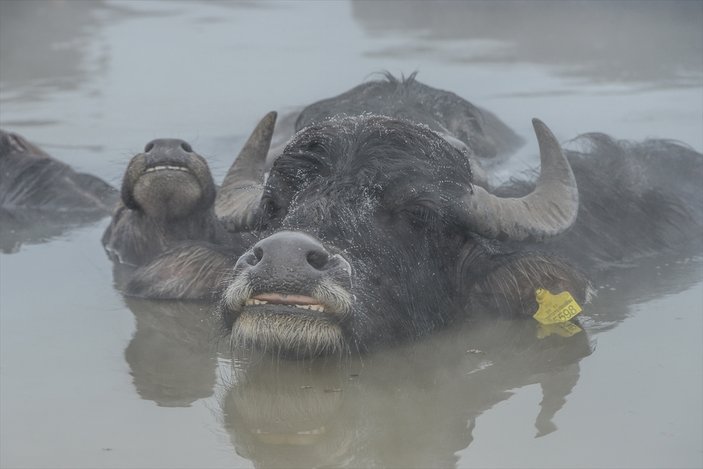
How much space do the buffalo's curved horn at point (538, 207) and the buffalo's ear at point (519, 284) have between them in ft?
0.47

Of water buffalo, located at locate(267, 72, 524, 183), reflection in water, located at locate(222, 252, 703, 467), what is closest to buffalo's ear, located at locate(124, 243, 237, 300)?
water buffalo, located at locate(267, 72, 524, 183)

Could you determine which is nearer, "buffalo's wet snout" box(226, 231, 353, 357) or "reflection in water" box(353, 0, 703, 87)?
"buffalo's wet snout" box(226, 231, 353, 357)

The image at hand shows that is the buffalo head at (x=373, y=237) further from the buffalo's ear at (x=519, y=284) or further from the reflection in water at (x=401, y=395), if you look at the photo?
the reflection in water at (x=401, y=395)

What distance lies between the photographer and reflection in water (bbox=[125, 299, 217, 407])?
215 inches

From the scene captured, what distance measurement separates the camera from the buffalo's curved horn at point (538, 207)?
240 inches

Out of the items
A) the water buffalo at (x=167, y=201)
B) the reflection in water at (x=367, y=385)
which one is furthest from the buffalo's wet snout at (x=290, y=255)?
the water buffalo at (x=167, y=201)

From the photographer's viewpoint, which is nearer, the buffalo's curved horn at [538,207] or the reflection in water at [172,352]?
the reflection in water at [172,352]

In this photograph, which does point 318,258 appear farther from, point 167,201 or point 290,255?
point 167,201

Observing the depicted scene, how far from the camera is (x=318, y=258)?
17.0ft

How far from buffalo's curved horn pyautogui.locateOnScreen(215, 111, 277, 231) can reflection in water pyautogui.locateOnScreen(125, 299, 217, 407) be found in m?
0.51

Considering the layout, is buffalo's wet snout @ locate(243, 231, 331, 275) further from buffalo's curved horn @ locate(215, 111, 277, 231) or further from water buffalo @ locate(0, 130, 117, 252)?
water buffalo @ locate(0, 130, 117, 252)

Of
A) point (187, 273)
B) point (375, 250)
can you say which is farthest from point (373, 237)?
point (187, 273)

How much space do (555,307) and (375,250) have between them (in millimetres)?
995

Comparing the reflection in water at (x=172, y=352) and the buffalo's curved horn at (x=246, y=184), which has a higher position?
the buffalo's curved horn at (x=246, y=184)
